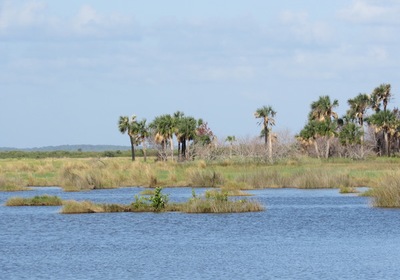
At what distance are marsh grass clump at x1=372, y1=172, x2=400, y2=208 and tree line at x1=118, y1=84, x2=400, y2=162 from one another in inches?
2395

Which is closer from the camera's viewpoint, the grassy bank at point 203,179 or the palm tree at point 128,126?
the grassy bank at point 203,179

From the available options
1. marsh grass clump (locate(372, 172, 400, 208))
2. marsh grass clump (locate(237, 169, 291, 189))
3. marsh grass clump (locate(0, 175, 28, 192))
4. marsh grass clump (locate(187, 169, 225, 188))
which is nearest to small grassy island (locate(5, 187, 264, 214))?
marsh grass clump (locate(372, 172, 400, 208))

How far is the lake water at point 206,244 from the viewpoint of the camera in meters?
25.2

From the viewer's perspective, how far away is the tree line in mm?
109125

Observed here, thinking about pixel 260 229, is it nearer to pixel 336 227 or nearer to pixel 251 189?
pixel 336 227

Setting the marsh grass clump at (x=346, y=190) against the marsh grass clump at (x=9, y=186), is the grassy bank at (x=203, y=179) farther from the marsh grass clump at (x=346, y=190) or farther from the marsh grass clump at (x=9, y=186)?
the marsh grass clump at (x=346, y=190)

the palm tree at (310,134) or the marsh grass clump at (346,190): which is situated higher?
the palm tree at (310,134)

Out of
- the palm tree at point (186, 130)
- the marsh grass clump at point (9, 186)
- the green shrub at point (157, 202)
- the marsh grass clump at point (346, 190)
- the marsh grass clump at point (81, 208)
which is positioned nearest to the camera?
the green shrub at point (157, 202)

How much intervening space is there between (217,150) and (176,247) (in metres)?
81.1

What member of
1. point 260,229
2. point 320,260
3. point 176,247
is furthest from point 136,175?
point 320,260

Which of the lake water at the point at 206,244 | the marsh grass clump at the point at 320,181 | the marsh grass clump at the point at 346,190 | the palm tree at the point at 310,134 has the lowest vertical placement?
the lake water at the point at 206,244

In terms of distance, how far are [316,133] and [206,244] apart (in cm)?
8445

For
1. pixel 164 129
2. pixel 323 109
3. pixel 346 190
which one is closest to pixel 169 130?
pixel 164 129

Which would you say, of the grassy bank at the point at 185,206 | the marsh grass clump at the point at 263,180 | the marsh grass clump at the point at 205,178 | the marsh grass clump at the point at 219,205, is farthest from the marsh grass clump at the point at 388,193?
the marsh grass clump at the point at 205,178
